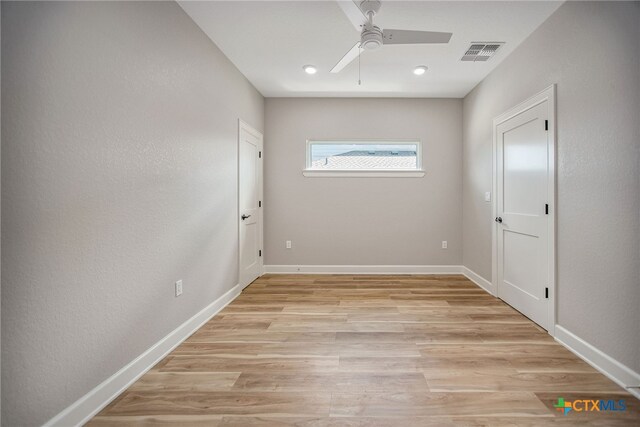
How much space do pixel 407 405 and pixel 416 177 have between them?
132 inches

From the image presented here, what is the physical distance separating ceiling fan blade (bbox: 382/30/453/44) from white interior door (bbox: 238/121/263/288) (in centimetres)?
205

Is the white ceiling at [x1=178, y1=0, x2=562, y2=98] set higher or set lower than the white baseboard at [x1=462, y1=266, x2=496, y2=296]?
higher

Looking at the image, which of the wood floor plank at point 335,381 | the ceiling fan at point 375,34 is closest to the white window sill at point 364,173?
the ceiling fan at point 375,34

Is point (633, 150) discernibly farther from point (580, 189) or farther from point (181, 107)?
point (181, 107)

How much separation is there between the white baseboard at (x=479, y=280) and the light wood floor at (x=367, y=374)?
56cm

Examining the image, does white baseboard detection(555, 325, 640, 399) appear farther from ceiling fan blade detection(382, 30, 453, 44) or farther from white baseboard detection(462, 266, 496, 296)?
ceiling fan blade detection(382, 30, 453, 44)

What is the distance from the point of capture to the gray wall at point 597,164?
1.72 m

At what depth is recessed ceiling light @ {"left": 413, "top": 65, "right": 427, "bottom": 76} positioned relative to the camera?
3.34 m

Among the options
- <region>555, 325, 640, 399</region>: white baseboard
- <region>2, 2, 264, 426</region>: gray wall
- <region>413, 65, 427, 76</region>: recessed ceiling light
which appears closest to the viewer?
<region>2, 2, 264, 426</region>: gray wall

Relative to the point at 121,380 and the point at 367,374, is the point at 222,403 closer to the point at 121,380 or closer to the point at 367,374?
the point at 121,380

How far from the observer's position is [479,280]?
12.5 ft

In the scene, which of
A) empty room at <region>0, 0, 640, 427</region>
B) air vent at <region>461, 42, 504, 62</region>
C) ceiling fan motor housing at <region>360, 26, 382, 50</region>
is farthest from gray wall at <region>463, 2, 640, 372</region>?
ceiling fan motor housing at <region>360, 26, 382, 50</region>

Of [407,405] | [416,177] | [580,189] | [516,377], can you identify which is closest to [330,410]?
[407,405]

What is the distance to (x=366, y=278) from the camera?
419 cm
